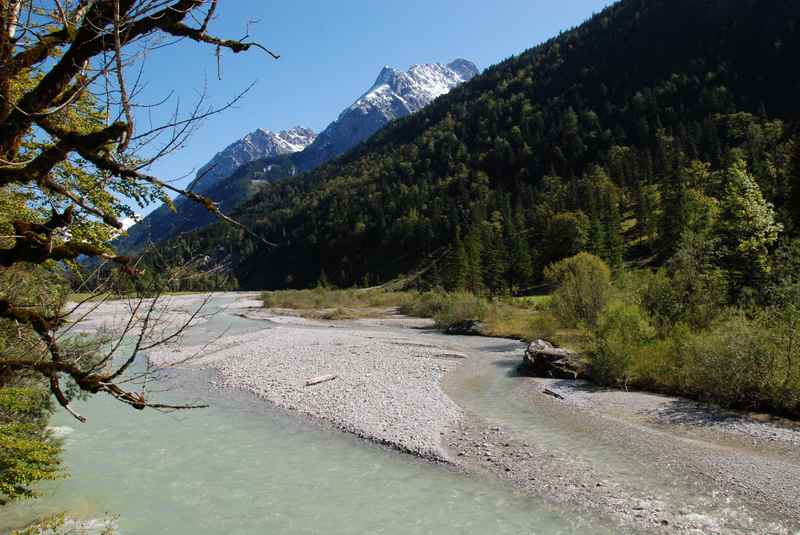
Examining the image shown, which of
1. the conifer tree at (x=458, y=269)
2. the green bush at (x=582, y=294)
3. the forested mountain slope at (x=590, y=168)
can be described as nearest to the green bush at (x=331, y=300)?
the conifer tree at (x=458, y=269)

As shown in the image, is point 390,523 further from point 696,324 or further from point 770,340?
point 696,324

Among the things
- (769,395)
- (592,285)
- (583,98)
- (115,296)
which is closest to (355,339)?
(592,285)

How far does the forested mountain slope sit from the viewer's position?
279 feet

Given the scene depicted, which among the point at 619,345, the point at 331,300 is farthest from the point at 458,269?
the point at 619,345

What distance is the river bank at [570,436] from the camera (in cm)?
1159

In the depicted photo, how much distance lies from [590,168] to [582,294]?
110285 mm

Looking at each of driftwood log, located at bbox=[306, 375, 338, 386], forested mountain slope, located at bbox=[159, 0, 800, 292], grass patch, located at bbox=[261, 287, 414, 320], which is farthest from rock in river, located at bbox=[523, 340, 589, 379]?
forested mountain slope, located at bbox=[159, 0, 800, 292]

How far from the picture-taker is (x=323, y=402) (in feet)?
72.1

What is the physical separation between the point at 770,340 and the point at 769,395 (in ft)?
6.76

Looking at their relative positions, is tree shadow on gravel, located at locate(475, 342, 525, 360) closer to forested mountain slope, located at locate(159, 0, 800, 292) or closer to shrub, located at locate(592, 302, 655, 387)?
shrub, located at locate(592, 302, 655, 387)

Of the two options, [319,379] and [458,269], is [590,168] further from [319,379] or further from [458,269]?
[319,379]

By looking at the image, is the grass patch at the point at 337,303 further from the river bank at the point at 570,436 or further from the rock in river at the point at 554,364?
the rock in river at the point at 554,364

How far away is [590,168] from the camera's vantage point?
134000mm

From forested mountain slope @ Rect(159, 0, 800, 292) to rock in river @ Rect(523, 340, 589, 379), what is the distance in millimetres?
51005
